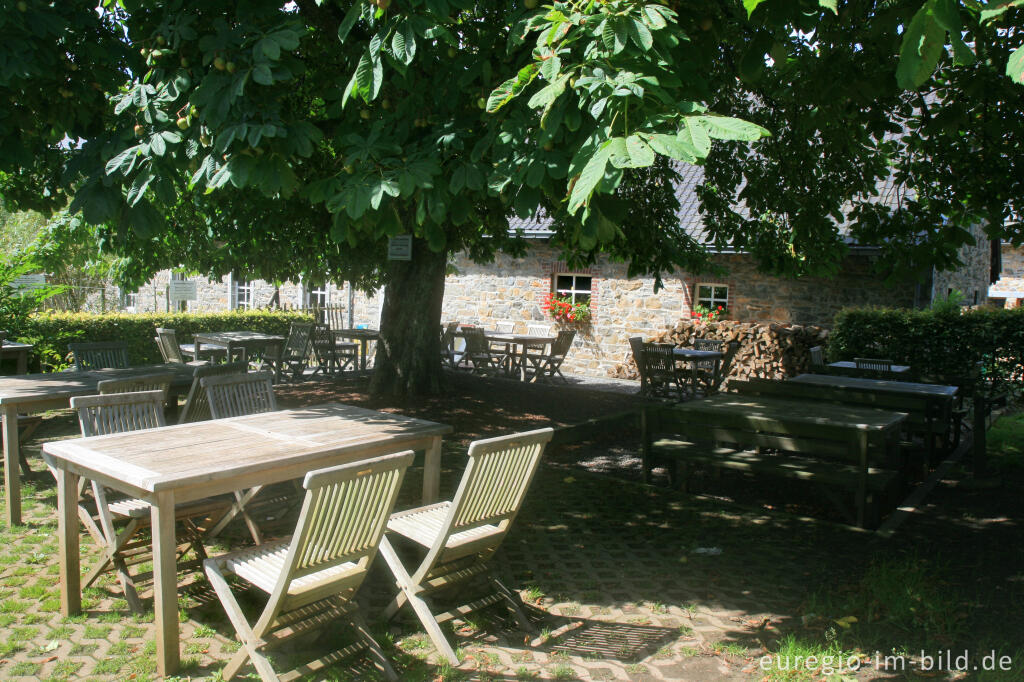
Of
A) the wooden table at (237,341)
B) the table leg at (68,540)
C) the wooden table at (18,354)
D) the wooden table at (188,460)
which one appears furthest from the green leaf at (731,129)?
the wooden table at (237,341)

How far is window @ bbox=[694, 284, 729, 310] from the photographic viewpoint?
14.2 m

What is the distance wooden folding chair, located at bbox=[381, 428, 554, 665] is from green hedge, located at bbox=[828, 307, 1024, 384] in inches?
369

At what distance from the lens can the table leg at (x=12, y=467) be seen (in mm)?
4957

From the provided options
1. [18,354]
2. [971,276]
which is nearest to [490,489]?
[18,354]

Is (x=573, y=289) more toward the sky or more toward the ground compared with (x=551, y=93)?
more toward the ground

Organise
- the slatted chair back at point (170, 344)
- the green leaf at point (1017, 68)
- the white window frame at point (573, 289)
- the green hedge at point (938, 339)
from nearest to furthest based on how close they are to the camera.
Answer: the green leaf at point (1017, 68) → the slatted chair back at point (170, 344) → the green hedge at point (938, 339) → the white window frame at point (573, 289)

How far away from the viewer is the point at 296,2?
5586mm

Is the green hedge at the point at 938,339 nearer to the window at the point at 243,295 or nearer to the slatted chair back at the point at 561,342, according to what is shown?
the slatted chair back at the point at 561,342

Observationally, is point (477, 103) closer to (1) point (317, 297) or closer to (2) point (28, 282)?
(2) point (28, 282)

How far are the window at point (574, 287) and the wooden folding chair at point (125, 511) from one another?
11.7 metres

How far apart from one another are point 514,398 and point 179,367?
468 centimetres

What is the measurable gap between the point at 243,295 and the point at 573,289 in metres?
9.87

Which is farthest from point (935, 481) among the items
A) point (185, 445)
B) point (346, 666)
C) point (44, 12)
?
point (44, 12)

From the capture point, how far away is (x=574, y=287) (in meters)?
15.9
